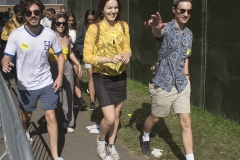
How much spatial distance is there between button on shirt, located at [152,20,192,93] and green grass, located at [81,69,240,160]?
1.04 metres

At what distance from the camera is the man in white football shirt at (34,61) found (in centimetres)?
441

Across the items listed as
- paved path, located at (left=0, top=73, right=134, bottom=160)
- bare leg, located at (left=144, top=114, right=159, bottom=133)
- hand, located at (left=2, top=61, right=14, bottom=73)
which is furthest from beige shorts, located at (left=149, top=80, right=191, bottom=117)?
hand, located at (left=2, top=61, right=14, bottom=73)

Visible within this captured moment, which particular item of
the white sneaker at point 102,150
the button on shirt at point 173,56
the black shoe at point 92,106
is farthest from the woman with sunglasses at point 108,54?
the black shoe at point 92,106

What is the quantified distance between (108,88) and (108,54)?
0.41 metres

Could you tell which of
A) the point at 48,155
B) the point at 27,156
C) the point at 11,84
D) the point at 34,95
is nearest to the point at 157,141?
the point at 48,155

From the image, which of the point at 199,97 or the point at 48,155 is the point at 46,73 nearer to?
the point at 48,155

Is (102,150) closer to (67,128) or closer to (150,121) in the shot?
(150,121)

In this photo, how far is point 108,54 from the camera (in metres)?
4.50

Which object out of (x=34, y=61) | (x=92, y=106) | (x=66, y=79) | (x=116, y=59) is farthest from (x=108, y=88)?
(x=92, y=106)

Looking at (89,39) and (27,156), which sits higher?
(89,39)

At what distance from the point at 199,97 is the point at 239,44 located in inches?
54.4

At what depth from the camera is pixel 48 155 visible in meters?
5.10

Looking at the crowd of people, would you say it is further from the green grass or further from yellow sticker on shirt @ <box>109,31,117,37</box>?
the green grass

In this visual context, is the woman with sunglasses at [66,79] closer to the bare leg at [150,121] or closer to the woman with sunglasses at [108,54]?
the woman with sunglasses at [108,54]
